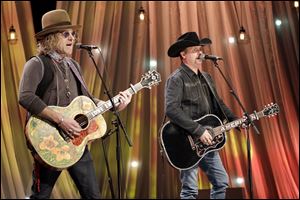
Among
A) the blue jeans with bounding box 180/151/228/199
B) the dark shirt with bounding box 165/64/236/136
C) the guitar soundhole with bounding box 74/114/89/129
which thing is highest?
the dark shirt with bounding box 165/64/236/136

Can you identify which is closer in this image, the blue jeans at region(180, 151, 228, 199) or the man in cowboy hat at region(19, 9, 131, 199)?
the man in cowboy hat at region(19, 9, 131, 199)

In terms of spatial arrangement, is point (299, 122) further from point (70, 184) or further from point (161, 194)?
point (70, 184)

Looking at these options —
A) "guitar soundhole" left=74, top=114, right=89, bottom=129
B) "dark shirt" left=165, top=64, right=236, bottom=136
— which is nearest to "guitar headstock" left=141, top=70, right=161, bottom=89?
"dark shirt" left=165, top=64, right=236, bottom=136

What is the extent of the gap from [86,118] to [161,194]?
7.18 ft

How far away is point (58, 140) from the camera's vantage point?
106 inches

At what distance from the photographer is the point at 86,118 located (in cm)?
281

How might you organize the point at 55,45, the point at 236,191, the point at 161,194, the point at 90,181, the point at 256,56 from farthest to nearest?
1. the point at 256,56
2. the point at 161,194
3. the point at 236,191
4. the point at 55,45
5. the point at 90,181

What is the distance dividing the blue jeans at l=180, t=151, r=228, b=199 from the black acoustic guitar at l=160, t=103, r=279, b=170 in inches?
2.2

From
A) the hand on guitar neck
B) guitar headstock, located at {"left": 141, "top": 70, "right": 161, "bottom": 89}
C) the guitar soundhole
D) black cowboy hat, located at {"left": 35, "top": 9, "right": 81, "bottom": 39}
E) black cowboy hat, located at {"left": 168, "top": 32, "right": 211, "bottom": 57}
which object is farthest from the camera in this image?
black cowboy hat, located at {"left": 168, "top": 32, "right": 211, "bottom": 57}

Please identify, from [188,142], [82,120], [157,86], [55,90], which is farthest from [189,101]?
[157,86]

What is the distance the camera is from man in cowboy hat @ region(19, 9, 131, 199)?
262 centimetres

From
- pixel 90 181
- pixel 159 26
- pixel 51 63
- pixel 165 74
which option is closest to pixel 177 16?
pixel 159 26

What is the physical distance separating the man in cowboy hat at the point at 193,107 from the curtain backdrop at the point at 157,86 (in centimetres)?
109

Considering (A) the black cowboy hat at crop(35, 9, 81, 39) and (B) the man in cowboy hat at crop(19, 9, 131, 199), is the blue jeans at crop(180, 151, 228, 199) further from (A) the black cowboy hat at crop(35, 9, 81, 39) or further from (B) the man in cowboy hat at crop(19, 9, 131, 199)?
(A) the black cowboy hat at crop(35, 9, 81, 39)
